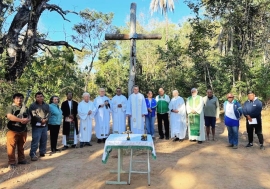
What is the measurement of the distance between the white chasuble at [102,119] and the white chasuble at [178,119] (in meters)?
2.03

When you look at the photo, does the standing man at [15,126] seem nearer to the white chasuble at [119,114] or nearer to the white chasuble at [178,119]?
the white chasuble at [119,114]

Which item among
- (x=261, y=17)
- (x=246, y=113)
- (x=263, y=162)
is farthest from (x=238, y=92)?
(x=263, y=162)

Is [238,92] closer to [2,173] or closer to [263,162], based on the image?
[263,162]

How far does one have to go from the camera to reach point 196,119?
8.76m

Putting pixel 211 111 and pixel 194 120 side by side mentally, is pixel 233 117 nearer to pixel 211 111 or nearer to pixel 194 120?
pixel 211 111

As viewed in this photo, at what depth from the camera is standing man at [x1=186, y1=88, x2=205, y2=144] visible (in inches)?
341

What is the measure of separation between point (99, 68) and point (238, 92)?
14.2 metres

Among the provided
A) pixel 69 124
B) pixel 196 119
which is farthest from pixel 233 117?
pixel 69 124

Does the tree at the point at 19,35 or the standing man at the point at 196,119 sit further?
the tree at the point at 19,35

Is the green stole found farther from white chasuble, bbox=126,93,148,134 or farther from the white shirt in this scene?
white chasuble, bbox=126,93,148,134

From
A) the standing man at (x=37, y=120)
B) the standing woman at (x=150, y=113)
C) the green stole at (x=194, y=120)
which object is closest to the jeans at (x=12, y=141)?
the standing man at (x=37, y=120)

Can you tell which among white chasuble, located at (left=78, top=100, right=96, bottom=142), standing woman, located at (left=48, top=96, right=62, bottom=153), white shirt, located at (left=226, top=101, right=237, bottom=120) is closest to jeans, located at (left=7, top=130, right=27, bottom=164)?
standing woman, located at (left=48, top=96, right=62, bottom=153)

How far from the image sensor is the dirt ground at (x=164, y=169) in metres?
5.12

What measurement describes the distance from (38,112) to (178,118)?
4294 millimetres
